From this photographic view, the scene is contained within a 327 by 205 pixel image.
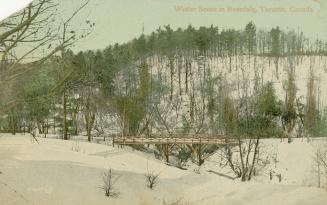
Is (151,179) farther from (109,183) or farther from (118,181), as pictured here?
(109,183)

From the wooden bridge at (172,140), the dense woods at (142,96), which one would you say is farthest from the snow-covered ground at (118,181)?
the dense woods at (142,96)

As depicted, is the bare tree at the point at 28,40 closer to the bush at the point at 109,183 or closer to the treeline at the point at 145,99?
the treeline at the point at 145,99

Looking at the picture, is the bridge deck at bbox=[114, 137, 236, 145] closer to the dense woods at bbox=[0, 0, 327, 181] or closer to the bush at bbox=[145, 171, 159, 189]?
the dense woods at bbox=[0, 0, 327, 181]

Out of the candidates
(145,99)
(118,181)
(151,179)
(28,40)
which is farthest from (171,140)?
(28,40)

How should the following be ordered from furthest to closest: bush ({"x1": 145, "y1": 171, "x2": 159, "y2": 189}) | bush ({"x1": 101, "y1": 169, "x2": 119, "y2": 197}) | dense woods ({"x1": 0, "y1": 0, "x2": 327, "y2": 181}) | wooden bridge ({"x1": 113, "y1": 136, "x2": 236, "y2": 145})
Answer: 1. wooden bridge ({"x1": 113, "y1": 136, "x2": 236, "y2": 145})
2. bush ({"x1": 145, "y1": 171, "x2": 159, "y2": 189})
3. bush ({"x1": 101, "y1": 169, "x2": 119, "y2": 197})
4. dense woods ({"x1": 0, "y1": 0, "x2": 327, "y2": 181})

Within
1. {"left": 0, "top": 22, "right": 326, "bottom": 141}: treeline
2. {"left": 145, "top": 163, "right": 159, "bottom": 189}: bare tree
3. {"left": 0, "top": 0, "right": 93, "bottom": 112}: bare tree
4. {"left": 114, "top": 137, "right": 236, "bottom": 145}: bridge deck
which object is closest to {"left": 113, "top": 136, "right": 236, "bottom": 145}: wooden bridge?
{"left": 114, "top": 137, "right": 236, "bottom": 145}: bridge deck

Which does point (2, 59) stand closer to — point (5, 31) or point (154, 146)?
point (5, 31)
